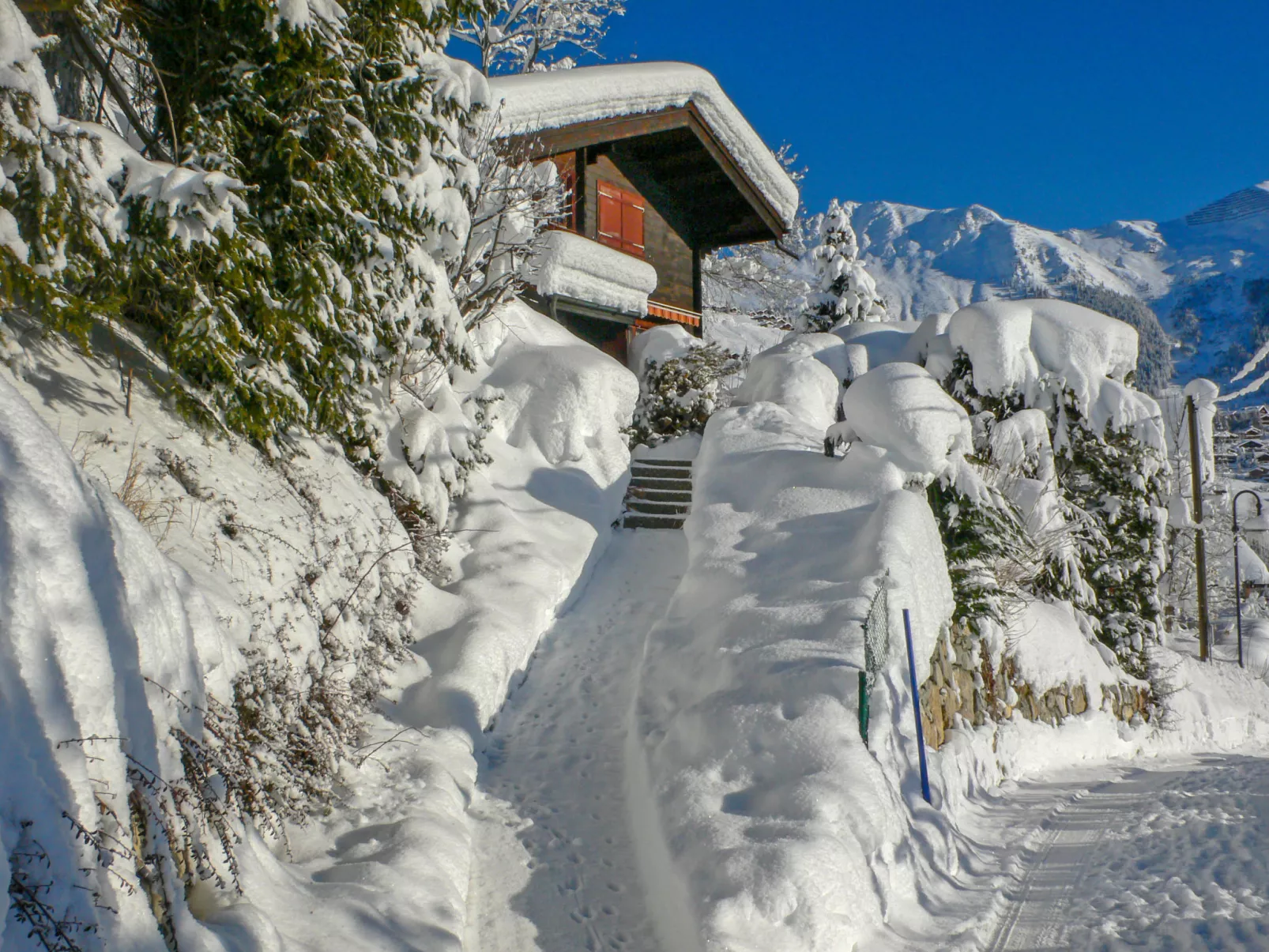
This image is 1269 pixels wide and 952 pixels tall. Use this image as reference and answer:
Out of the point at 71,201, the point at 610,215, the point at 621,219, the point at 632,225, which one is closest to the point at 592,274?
the point at 610,215

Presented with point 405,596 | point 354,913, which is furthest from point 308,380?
point 354,913

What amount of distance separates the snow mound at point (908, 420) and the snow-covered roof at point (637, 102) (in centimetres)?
572

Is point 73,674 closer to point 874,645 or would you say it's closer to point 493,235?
point 874,645

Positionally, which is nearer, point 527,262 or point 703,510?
point 703,510

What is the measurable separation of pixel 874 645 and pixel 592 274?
32.5 ft

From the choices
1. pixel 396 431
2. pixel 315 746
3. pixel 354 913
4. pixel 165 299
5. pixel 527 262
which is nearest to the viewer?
pixel 354 913

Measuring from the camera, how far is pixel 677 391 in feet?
48.6

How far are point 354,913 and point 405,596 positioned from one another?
3.76 m

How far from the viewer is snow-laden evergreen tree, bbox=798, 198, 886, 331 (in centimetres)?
2414

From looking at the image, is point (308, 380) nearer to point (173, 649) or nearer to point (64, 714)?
point (173, 649)

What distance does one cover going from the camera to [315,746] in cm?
498

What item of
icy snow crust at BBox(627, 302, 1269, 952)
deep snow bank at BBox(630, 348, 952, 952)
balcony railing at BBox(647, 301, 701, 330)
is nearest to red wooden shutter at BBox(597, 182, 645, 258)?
balcony railing at BBox(647, 301, 701, 330)

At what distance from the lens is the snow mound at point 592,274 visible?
14312mm

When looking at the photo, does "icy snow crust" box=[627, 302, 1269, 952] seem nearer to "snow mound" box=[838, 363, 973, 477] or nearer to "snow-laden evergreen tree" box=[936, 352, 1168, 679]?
"snow mound" box=[838, 363, 973, 477]
